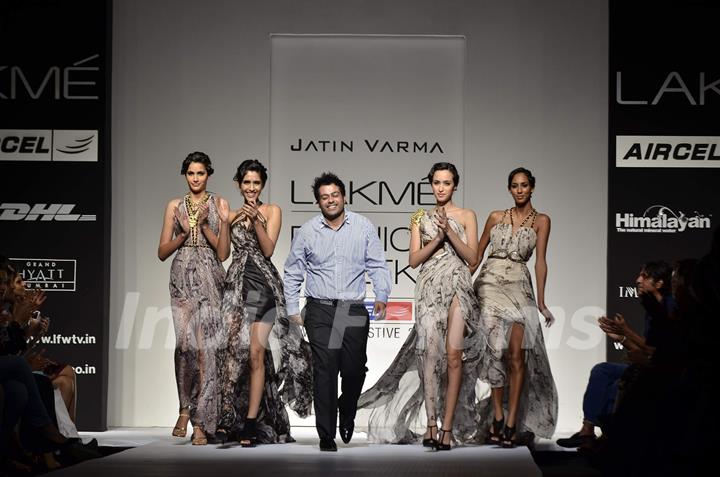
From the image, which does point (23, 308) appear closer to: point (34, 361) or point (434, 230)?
point (34, 361)

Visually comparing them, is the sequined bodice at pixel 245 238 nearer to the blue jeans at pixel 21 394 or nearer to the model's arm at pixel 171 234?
the model's arm at pixel 171 234

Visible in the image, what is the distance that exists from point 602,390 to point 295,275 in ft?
6.47

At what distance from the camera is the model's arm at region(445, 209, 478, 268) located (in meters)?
7.07

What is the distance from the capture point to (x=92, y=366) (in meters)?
8.32

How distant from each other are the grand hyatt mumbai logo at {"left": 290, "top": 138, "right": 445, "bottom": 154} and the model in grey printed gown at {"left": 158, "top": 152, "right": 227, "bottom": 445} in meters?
1.53

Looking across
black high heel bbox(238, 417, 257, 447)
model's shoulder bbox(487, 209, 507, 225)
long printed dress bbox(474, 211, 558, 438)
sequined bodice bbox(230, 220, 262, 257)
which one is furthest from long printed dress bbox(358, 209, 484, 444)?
sequined bodice bbox(230, 220, 262, 257)

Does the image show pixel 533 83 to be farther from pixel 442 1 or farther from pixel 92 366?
pixel 92 366

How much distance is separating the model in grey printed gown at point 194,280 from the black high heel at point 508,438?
1883 millimetres

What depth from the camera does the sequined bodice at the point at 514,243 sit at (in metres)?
7.45

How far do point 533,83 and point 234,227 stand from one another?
281 cm

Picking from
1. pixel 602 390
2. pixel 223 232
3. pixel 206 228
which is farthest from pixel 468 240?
pixel 206 228

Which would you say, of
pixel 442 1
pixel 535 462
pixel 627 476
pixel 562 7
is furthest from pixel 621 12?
pixel 627 476

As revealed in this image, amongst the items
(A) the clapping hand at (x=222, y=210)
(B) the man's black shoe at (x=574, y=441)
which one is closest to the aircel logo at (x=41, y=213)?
(A) the clapping hand at (x=222, y=210)

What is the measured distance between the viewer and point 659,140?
8.39 meters
